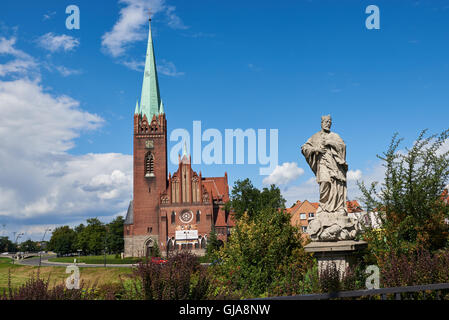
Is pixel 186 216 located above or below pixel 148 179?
below

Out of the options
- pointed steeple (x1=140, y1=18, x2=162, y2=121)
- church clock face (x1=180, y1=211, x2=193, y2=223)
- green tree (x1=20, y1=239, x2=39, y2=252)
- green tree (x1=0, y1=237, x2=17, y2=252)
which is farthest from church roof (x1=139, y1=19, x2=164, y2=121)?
green tree (x1=0, y1=237, x2=17, y2=252)

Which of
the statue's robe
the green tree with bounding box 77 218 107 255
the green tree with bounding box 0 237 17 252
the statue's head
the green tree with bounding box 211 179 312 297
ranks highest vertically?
the statue's head

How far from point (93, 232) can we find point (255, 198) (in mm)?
57522

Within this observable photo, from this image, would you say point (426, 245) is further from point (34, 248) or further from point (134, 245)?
point (34, 248)

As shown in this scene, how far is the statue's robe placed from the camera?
26.9ft

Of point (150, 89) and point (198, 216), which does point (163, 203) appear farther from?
point (150, 89)

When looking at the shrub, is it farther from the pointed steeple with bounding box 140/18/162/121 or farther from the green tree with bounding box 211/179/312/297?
the pointed steeple with bounding box 140/18/162/121

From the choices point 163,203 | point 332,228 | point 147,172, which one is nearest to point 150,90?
point 147,172

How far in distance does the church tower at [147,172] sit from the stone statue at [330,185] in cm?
5883

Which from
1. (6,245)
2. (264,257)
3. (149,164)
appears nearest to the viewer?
(264,257)

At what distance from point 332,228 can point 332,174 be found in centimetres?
110

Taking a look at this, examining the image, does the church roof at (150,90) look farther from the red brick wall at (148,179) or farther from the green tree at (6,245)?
the green tree at (6,245)

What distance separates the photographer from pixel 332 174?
8234 millimetres

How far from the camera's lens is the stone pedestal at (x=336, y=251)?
7691 millimetres
